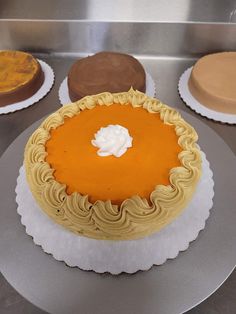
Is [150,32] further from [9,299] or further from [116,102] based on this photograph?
[9,299]

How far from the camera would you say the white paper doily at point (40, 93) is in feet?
4.56

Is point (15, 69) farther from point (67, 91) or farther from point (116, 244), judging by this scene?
point (116, 244)

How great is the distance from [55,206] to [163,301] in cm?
37

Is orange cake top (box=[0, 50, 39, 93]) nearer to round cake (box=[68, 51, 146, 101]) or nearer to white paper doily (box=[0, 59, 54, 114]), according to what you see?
white paper doily (box=[0, 59, 54, 114])

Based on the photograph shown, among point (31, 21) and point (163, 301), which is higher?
point (31, 21)

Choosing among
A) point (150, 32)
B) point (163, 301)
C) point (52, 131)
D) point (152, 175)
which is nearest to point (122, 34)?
point (150, 32)

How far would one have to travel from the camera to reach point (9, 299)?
97 centimetres

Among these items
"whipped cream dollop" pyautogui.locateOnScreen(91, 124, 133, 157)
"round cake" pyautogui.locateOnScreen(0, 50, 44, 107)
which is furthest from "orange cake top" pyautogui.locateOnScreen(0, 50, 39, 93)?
"whipped cream dollop" pyautogui.locateOnScreen(91, 124, 133, 157)

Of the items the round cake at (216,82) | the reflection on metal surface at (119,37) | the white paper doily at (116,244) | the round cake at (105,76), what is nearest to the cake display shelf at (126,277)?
the white paper doily at (116,244)

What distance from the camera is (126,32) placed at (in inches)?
61.6

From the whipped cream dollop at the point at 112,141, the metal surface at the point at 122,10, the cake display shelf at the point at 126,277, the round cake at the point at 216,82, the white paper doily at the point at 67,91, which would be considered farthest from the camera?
the metal surface at the point at 122,10

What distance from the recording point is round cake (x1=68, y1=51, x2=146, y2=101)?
4.35ft

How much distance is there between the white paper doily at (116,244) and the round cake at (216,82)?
48 centimetres

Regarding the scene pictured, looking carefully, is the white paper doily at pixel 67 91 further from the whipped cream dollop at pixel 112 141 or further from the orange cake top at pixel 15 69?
the whipped cream dollop at pixel 112 141
